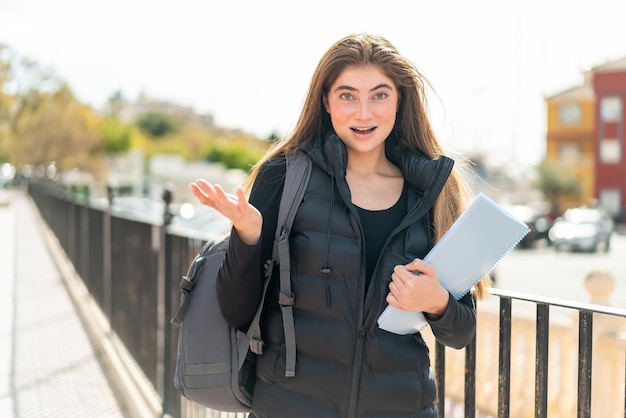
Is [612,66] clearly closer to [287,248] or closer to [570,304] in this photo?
[570,304]

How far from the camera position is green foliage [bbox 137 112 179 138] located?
114812 millimetres

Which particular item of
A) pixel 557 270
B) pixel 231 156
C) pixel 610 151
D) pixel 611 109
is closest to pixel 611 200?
pixel 610 151

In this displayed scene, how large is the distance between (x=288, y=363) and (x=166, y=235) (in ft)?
8.64

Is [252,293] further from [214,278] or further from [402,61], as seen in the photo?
[402,61]

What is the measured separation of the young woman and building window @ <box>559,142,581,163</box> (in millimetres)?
53280

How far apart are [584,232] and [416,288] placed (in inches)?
1240

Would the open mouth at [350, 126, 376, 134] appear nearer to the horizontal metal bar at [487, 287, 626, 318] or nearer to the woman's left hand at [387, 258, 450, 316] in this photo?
the woman's left hand at [387, 258, 450, 316]

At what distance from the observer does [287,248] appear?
1965 mm

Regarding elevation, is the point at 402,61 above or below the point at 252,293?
above

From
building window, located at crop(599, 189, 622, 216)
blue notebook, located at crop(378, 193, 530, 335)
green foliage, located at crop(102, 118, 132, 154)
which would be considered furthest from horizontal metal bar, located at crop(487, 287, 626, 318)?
green foliage, located at crop(102, 118, 132, 154)

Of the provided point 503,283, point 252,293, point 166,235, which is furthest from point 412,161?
point 503,283

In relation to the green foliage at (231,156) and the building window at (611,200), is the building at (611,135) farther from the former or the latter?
the green foliage at (231,156)

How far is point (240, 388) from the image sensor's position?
216 centimetres

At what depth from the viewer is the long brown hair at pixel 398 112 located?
82.5 inches
